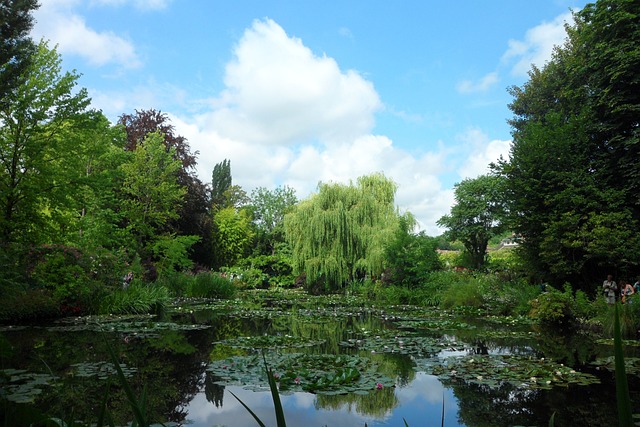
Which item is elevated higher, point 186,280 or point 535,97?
point 535,97

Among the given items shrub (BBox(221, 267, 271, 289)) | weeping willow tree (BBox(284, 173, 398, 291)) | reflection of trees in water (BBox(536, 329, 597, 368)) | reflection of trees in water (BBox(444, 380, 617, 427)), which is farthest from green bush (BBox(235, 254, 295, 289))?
reflection of trees in water (BBox(444, 380, 617, 427))

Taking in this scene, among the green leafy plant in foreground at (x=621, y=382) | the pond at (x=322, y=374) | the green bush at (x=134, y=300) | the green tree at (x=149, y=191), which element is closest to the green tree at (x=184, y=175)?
the green tree at (x=149, y=191)

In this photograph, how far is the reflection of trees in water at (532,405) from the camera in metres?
4.23

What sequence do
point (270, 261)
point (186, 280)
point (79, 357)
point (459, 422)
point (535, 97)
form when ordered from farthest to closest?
point (270, 261)
point (535, 97)
point (186, 280)
point (79, 357)
point (459, 422)

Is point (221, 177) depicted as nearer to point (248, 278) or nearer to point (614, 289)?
point (248, 278)

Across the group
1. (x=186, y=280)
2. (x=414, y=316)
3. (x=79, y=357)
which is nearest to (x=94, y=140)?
(x=186, y=280)

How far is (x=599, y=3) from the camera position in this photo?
14.1 meters

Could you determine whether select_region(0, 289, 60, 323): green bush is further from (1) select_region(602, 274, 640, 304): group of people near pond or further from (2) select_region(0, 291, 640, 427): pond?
(1) select_region(602, 274, 640, 304): group of people near pond

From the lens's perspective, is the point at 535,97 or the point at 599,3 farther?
the point at 535,97

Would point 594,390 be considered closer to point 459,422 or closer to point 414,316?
point 459,422

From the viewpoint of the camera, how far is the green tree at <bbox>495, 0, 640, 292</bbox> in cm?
1277

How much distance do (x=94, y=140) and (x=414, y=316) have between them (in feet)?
39.3

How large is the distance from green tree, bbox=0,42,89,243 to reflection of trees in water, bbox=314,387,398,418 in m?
8.44

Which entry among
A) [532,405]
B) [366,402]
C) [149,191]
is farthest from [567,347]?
[149,191]
